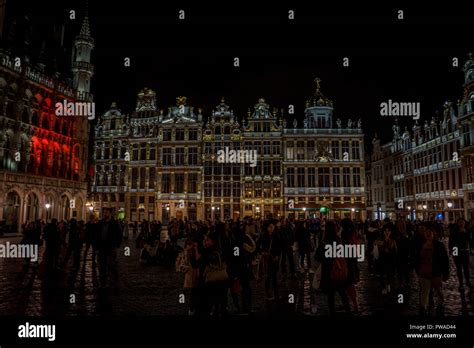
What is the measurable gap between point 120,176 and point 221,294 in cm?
4909

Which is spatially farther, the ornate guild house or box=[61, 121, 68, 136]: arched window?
the ornate guild house

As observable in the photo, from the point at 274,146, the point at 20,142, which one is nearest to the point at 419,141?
the point at 274,146

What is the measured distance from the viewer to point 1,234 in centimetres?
2911

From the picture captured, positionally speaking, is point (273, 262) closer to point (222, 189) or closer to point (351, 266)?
point (351, 266)

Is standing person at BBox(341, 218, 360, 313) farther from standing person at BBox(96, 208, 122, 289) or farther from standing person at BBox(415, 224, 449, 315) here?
standing person at BBox(96, 208, 122, 289)

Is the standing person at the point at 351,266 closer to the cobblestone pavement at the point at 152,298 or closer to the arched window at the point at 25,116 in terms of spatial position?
the cobblestone pavement at the point at 152,298

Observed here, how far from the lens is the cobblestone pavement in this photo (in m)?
7.97

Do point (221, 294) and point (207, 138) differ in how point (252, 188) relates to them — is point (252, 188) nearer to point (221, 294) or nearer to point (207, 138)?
point (207, 138)

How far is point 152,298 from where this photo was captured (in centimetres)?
920

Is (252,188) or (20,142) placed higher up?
(20,142)

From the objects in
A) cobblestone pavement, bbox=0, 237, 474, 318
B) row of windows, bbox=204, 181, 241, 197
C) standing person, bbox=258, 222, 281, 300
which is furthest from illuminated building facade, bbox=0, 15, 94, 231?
standing person, bbox=258, 222, 281, 300
